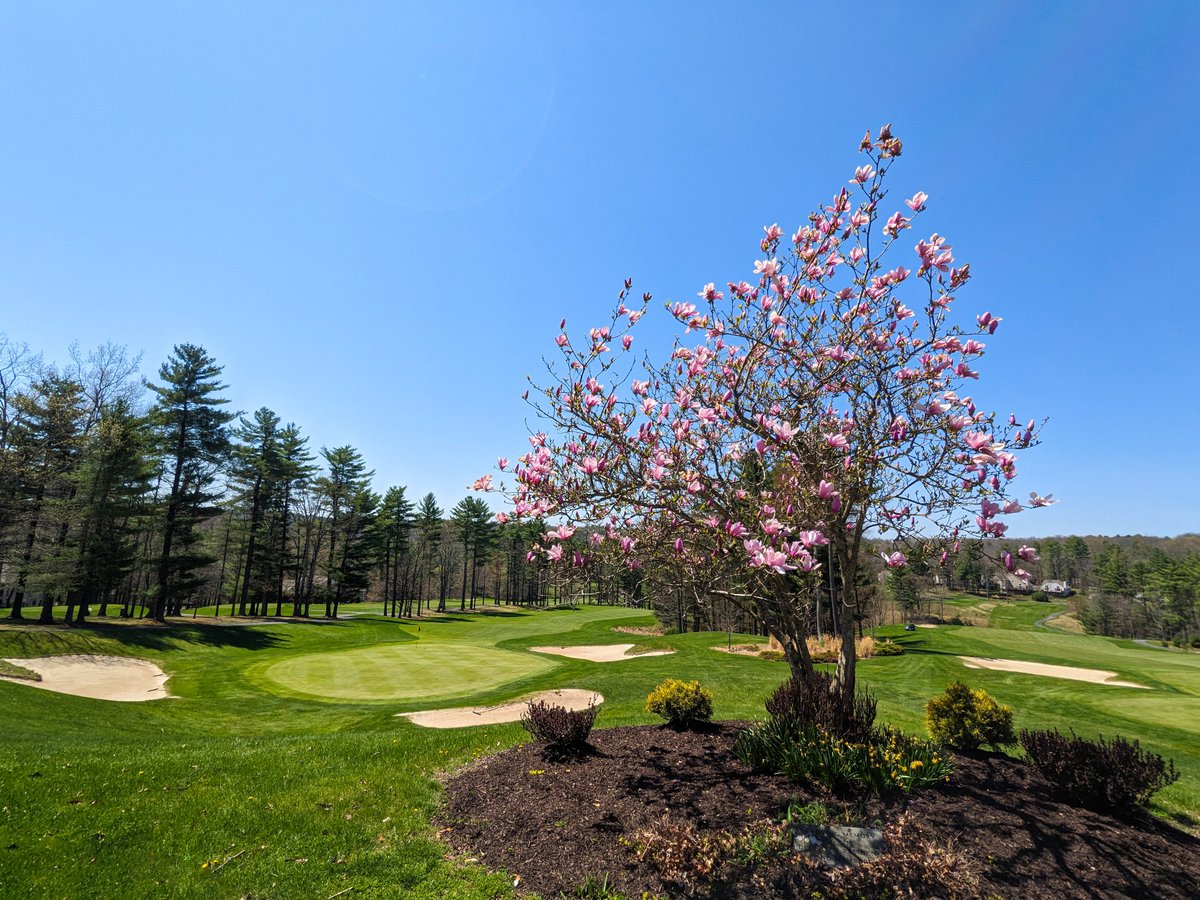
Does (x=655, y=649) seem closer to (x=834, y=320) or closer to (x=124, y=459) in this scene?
(x=834, y=320)

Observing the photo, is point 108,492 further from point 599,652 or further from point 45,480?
point 599,652

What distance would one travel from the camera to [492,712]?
545 inches

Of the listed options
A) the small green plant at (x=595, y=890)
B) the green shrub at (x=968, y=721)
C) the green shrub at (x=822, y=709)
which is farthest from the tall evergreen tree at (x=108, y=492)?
the green shrub at (x=968, y=721)

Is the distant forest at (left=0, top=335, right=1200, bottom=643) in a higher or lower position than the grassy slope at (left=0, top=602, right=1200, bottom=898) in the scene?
higher

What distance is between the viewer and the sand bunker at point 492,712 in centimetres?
1257

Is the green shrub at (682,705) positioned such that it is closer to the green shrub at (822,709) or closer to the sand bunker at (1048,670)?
the green shrub at (822,709)

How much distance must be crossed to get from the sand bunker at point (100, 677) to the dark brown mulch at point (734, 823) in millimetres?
16409

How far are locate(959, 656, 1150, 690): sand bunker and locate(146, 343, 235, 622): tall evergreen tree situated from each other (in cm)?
4428

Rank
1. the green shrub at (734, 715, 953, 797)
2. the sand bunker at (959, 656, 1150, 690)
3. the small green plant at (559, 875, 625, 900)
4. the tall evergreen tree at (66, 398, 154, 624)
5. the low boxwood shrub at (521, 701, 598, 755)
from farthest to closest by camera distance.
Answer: the tall evergreen tree at (66, 398, 154, 624) → the sand bunker at (959, 656, 1150, 690) → the low boxwood shrub at (521, 701, 598, 755) → the green shrub at (734, 715, 953, 797) → the small green plant at (559, 875, 625, 900)

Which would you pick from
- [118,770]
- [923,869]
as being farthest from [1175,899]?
[118,770]

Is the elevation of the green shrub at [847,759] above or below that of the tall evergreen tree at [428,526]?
below

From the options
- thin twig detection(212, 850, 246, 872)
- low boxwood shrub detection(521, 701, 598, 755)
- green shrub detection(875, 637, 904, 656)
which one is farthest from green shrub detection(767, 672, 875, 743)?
green shrub detection(875, 637, 904, 656)

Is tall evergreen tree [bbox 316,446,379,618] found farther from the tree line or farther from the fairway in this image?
the fairway

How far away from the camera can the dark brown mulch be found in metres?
4.39
